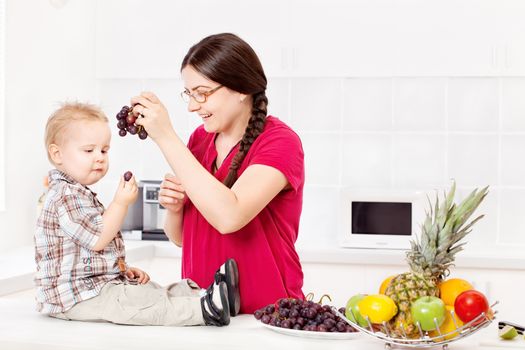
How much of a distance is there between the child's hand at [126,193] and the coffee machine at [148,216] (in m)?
2.14

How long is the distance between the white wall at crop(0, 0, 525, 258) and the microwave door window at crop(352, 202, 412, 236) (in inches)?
12.3

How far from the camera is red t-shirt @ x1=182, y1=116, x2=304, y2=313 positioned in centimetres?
202

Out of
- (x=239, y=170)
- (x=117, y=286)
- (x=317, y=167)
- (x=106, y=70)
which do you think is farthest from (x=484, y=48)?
(x=117, y=286)

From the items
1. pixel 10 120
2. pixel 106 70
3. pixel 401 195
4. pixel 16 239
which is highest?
pixel 106 70

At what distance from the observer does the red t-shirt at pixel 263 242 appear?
2.02 meters

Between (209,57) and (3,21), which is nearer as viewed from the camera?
(209,57)

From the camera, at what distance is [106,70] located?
4426mm

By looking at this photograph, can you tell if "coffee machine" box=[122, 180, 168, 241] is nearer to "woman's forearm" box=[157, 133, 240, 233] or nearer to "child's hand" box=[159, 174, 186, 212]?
"child's hand" box=[159, 174, 186, 212]

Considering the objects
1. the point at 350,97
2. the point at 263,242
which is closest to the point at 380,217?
the point at 350,97

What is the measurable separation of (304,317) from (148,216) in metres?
2.53

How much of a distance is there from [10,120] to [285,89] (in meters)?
1.46

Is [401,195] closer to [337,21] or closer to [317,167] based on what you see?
[317,167]

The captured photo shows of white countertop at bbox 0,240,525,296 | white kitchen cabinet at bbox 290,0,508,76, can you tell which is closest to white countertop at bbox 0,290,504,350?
white countertop at bbox 0,240,525,296

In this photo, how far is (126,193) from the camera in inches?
74.3
